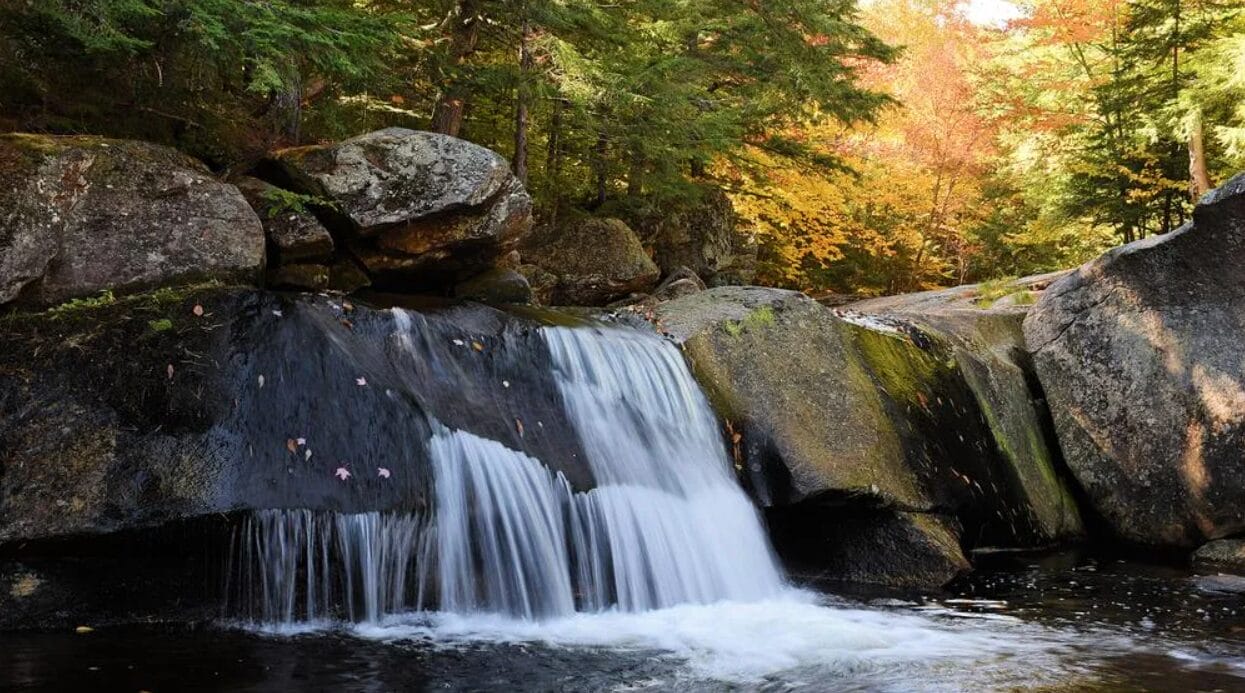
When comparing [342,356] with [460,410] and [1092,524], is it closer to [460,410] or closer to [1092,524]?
[460,410]

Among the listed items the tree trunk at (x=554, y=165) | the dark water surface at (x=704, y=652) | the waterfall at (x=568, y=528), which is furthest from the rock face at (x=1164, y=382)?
the tree trunk at (x=554, y=165)

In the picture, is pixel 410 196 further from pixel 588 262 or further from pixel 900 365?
pixel 588 262

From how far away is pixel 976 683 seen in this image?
4.71 metres

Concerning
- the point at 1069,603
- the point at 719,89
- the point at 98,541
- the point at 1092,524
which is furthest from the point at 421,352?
the point at 719,89

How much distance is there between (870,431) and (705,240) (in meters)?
9.59

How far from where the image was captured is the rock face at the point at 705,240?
53.4ft

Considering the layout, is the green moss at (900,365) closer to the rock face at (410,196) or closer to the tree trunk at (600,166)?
the rock face at (410,196)

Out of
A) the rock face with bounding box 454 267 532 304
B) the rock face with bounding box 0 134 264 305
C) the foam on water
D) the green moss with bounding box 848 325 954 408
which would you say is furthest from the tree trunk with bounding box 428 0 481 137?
the foam on water

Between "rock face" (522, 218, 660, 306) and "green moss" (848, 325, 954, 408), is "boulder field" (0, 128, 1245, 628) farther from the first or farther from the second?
"rock face" (522, 218, 660, 306)

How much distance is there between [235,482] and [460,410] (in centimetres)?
169

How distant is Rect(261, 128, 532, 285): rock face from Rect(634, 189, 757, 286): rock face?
726cm

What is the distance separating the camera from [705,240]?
16891mm

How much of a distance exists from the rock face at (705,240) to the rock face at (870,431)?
286 inches

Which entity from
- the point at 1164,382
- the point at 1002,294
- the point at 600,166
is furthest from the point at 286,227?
the point at 1002,294
